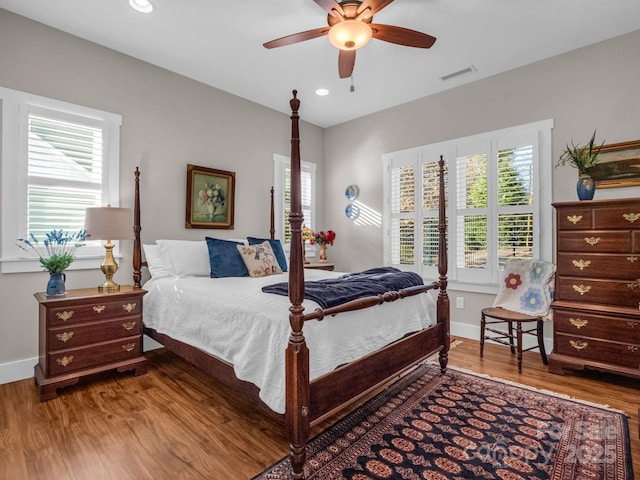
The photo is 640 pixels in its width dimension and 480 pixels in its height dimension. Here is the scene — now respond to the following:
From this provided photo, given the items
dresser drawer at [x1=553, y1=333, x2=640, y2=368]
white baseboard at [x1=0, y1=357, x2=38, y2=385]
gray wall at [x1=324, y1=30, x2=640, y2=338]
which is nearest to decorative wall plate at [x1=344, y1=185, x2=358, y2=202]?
gray wall at [x1=324, y1=30, x2=640, y2=338]

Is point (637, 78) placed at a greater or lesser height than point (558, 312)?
greater

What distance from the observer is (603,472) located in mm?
1688

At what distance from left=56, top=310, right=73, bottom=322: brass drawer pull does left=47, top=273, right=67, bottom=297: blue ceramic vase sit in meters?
0.17

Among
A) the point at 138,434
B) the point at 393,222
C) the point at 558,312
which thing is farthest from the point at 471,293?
the point at 138,434

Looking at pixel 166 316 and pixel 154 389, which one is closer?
pixel 154 389

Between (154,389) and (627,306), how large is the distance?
12.3ft

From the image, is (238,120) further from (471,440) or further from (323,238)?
(471,440)

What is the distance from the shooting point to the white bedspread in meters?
1.79

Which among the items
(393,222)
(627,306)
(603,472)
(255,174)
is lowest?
Result: (603,472)

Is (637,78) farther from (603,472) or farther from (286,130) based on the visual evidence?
(286,130)

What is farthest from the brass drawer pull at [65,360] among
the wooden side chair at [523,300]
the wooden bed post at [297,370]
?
the wooden side chair at [523,300]

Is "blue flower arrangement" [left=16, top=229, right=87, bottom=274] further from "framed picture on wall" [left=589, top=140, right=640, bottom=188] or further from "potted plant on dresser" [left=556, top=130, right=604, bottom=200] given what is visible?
"framed picture on wall" [left=589, top=140, right=640, bottom=188]

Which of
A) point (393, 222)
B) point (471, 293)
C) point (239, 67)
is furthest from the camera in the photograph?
point (393, 222)

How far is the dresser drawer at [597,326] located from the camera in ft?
8.66
